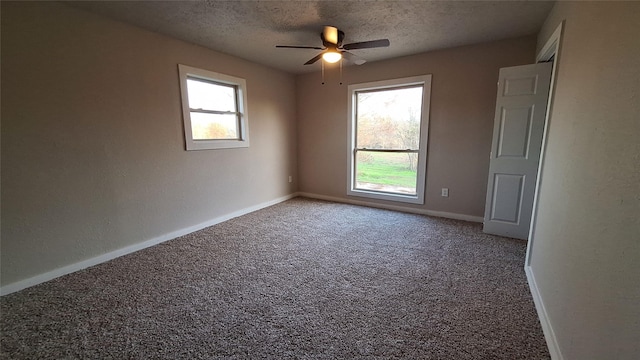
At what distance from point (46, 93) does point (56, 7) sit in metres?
0.73

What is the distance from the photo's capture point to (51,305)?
1.91 meters

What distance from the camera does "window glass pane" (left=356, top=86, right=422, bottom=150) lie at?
396cm

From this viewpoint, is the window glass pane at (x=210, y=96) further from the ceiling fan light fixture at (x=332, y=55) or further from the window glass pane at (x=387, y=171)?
the window glass pane at (x=387, y=171)

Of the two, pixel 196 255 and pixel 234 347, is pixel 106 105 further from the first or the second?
pixel 234 347

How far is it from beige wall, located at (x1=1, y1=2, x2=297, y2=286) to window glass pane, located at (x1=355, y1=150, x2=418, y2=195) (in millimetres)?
2493

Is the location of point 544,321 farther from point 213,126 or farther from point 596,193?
point 213,126

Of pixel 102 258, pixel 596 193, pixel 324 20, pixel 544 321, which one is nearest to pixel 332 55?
pixel 324 20

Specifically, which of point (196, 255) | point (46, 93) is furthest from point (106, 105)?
point (196, 255)

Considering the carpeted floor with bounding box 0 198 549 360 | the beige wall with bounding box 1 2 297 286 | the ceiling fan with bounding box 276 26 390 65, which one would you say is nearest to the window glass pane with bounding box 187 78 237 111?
the beige wall with bounding box 1 2 297 286

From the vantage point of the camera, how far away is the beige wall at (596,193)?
0.93m

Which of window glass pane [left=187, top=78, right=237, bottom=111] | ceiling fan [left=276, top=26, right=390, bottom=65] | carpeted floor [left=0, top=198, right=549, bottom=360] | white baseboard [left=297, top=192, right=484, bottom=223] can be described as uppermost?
ceiling fan [left=276, top=26, right=390, bottom=65]

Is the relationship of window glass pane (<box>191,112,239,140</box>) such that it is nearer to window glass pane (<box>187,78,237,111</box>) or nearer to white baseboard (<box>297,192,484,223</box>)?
window glass pane (<box>187,78,237,111</box>)

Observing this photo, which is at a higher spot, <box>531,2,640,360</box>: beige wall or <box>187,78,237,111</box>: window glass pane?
<box>187,78,237,111</box>: window glass pane

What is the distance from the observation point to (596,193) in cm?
118
